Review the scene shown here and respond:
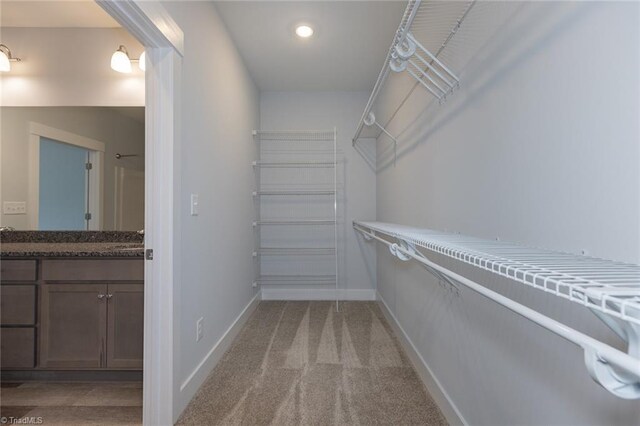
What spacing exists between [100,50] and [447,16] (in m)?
2.37

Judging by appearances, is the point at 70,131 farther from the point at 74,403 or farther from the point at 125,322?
the point at 74,403

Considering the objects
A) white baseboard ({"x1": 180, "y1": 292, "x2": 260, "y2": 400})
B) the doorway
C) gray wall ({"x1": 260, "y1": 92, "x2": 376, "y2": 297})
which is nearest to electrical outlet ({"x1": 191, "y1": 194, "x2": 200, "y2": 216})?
white baseboard ({"x1": 180, "y1": 292, "x2": 260, "y2": 400})

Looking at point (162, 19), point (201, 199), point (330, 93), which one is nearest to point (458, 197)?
point (201, 199)

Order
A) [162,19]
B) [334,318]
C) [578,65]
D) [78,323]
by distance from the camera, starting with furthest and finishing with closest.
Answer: [334,318] < [78,323] < [162,19] < [578,65]

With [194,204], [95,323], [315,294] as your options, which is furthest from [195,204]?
[315,294]

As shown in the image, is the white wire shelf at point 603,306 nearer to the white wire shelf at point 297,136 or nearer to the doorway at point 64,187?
the doorway at point 64,187

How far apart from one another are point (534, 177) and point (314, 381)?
163cm

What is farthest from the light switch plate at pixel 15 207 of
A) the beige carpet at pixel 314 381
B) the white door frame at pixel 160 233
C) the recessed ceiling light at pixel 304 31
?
the recessed ceiling light at pixel 304 31

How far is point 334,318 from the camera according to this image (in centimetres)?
296

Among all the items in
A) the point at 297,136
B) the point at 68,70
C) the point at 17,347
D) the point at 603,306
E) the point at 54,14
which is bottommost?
the point at 17,347

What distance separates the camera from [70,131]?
2330mm

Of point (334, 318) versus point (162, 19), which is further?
point (334, 318)

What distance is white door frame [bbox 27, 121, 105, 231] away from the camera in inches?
90.0

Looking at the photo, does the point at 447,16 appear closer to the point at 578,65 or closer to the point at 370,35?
the point at 578,65
